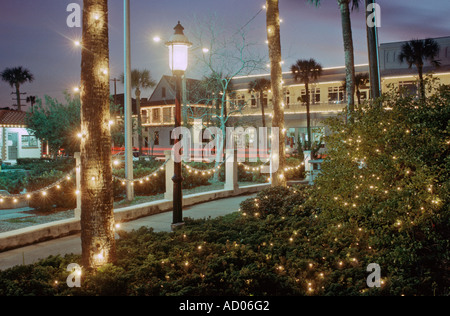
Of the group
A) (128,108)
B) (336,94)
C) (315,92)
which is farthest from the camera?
(315,92)

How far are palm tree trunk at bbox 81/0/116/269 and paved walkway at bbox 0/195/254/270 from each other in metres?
1.45

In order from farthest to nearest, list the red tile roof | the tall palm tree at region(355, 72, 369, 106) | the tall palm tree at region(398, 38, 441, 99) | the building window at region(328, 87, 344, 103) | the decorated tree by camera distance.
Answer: the building window at region(328, 87, 344, 103), the tall palm tree at region(355, 72, 369, 106), the tall palm tree at region(398, 38, 441, 99), the red tile roof, the decorated tree

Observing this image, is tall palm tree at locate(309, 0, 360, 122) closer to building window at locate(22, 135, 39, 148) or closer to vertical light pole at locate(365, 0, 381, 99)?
vertical light pole at locate(365, 0, 381, 99)

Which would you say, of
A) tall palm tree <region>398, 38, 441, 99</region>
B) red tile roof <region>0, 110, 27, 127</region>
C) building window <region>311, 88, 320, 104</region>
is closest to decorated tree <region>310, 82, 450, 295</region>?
tall palm tree <region>398, 38, 441, 99</region>

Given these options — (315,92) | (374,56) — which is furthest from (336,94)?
(374,56)

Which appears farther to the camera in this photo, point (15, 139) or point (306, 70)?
point (306, 70)

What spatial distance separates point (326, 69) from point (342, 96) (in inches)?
153

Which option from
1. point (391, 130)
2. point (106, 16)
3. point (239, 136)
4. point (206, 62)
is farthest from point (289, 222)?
point (239, 136)

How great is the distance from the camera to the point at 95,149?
5.38 metres

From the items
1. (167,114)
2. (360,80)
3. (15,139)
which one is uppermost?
(360,80)

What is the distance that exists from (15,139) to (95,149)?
39.2 m

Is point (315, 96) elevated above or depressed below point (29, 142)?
above

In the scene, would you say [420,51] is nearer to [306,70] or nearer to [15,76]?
[306,70]

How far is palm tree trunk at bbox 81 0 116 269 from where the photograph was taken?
5336 millimetres
